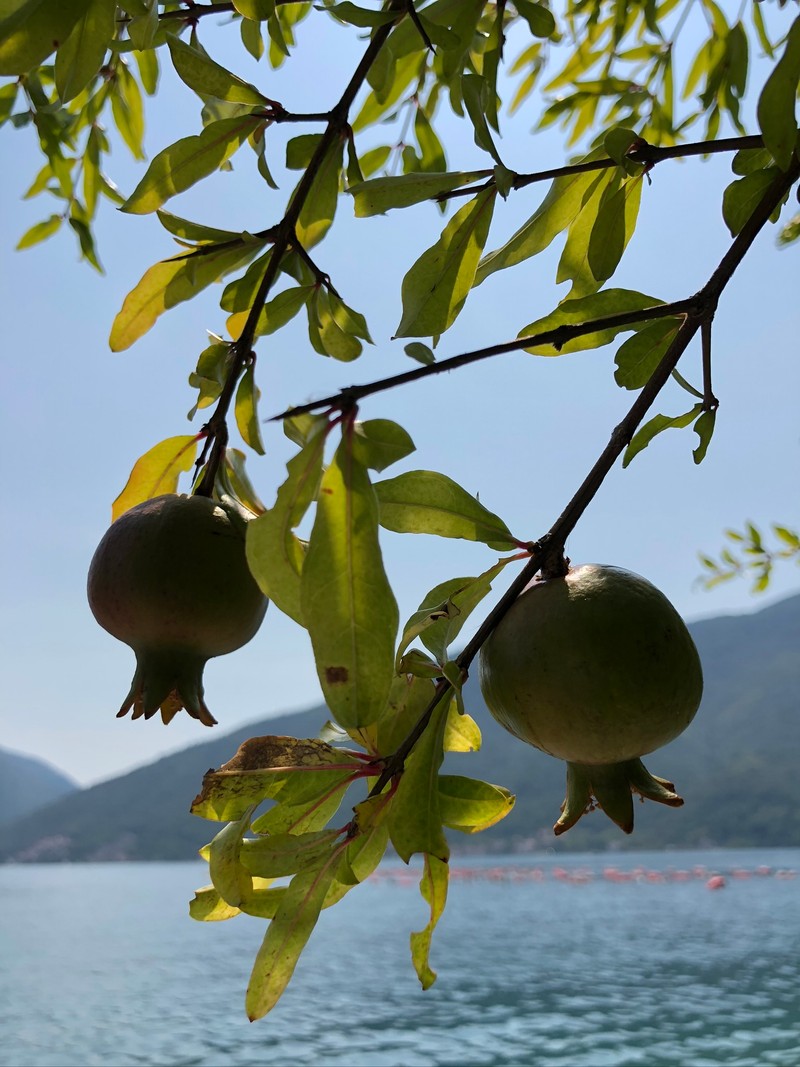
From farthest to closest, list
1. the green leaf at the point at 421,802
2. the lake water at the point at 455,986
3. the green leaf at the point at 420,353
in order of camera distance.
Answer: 1. the lake water at the point at 455,986
2. the green leaf at the point at 421,802
3. the green leaf at the point at 420,353

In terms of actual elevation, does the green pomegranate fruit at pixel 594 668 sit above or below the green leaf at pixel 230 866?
above

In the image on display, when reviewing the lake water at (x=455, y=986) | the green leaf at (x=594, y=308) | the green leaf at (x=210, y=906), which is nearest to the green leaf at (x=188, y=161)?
the green leaf at (x=594, y=308)

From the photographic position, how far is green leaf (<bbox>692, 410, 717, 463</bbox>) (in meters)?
0.81

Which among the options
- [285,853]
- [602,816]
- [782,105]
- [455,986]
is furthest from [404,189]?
[602,816]

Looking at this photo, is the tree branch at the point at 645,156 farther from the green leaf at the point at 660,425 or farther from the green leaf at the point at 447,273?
the green leaf at the point at 660,425

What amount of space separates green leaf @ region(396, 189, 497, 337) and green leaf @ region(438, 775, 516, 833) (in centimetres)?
34

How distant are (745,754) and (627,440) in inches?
2913

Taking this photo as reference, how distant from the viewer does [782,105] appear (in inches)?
21.7

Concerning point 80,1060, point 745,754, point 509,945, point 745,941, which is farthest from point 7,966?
point 745,754

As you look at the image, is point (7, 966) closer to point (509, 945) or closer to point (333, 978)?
point (333, 978)

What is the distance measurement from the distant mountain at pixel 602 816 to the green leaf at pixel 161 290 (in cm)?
5891

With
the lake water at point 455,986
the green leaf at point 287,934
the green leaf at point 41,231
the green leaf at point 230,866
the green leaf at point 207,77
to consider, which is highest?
the green leaf at point 41,231

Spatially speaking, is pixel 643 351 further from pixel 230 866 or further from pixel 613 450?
pixel 230 866

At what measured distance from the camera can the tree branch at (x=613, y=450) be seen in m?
0.63
